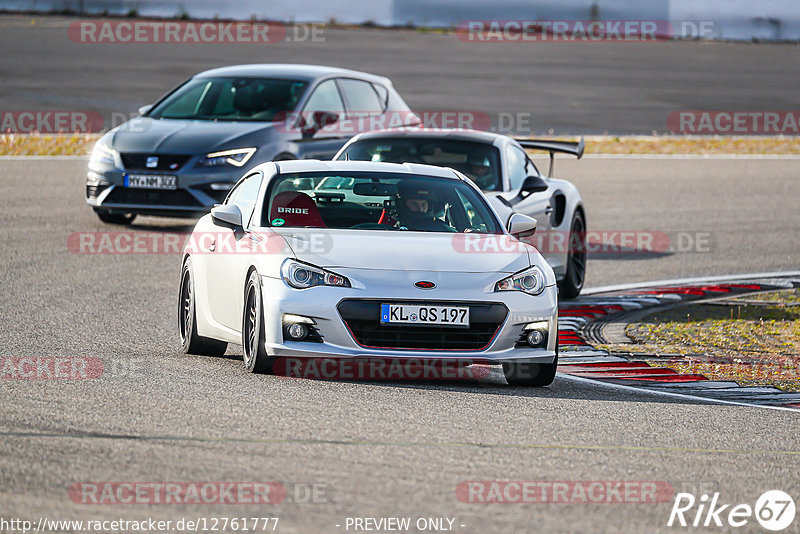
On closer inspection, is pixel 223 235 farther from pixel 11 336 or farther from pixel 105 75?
pixel 105 75

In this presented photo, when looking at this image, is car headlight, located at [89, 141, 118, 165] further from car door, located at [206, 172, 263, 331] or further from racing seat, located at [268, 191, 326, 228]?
racing seat, located at [268, 191, 326, 228]

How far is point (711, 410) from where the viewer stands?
8.04m

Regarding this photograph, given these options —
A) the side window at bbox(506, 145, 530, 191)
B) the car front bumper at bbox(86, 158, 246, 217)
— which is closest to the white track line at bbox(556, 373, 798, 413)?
the side window at bbox(506, 145, 530, 191)

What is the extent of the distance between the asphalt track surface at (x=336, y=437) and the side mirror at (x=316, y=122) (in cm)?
535

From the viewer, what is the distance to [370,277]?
8.26 metres

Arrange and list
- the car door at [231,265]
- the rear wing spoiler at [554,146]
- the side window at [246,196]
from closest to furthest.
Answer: the car door at [231,265]
the side window at [246,196]
the rear wing spoiler at [554,146]

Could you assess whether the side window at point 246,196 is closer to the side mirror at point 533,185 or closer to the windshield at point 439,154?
the windshield at point 439,154

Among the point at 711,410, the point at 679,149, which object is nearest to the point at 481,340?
the point at 711,410

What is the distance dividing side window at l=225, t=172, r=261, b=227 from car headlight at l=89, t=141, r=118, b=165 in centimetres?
567

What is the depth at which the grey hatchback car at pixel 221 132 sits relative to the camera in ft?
50.8

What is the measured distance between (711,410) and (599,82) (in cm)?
3307

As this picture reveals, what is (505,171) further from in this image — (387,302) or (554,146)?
(387,302)

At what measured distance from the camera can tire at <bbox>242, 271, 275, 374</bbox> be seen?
27.5 feet

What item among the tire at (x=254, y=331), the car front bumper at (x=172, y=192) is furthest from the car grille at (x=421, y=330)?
the car front bumper at (x=172, y=192)
